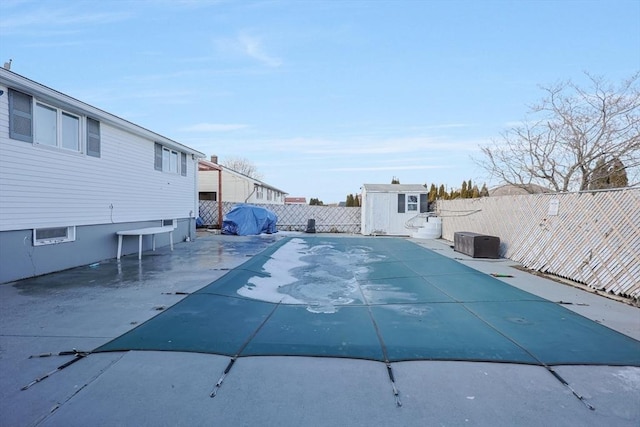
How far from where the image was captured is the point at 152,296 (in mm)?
5188

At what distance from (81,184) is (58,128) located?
1271 millimetres

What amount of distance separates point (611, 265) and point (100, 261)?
10679 mm

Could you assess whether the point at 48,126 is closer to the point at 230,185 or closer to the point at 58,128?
the point at 58,128

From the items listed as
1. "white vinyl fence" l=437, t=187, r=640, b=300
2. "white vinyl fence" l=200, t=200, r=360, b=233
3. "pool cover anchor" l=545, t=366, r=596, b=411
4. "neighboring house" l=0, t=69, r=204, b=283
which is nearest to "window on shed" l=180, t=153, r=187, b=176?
"neighboring house" l=0, t=69, r=204, b=283

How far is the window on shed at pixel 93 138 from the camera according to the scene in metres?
7.89

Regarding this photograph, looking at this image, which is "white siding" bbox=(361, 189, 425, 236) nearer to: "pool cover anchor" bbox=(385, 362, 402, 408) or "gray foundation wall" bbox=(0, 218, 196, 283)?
"gray foundation wall" bbox=(0, 218, 196, 283)

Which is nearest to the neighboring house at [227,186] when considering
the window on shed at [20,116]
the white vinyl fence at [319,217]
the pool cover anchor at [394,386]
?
the white vinyl fence at [319,217]

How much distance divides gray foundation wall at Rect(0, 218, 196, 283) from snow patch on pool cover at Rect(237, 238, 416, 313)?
408 centimetres

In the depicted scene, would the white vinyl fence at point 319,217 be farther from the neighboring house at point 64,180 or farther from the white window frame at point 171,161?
the neighboring house at point 64,180

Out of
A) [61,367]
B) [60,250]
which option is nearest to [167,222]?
[60,250]

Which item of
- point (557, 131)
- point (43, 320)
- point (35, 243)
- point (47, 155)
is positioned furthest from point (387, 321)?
point (557, 131)

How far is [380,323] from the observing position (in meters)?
4.12

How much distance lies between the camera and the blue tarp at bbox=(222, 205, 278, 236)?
16.1 metres

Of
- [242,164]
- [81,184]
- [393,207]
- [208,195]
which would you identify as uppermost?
[242,164]
